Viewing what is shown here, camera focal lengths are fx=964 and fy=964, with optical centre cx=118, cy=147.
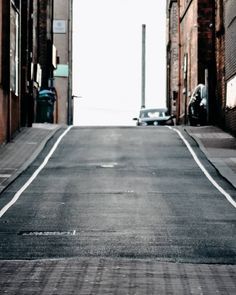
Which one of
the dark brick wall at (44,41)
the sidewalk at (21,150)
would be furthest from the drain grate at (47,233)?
the dark brick wall at (44,41)

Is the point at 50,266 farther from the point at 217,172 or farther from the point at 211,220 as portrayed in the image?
the point at 217,172

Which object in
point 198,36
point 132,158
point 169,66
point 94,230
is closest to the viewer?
point 94,230

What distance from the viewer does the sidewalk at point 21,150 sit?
79.6 feet

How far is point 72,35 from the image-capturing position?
81875 millimetres

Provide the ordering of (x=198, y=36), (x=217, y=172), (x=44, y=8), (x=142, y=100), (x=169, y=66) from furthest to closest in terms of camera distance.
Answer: (x=142, y=100), (x=169, y=66), (x=44, y=8), (x=198, y=36), (x=217, y=172)

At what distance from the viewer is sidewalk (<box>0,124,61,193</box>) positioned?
24250mm

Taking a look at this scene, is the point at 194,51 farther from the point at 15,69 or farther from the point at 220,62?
the point at 15,69

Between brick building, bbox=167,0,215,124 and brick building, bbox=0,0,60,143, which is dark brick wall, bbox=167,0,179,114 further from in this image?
brick building, bbox=0,0,60,143

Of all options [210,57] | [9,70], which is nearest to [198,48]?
[210,57]

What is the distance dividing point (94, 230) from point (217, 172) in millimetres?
10833

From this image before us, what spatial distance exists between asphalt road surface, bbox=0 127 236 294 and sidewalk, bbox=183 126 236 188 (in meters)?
0.36

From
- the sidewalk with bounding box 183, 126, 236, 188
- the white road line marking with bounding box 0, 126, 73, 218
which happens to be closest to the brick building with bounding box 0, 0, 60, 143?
the white road line marking with bounding box 0, 126, 73, 218

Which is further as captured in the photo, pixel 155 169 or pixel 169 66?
pixel 169 66

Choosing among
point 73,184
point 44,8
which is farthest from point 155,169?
point 44,8
